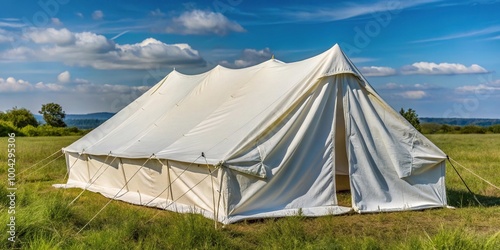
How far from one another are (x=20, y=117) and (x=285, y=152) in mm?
50122

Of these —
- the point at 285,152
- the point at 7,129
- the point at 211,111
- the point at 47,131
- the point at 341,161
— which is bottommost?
the point at 341,161

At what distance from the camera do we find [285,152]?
9.16m

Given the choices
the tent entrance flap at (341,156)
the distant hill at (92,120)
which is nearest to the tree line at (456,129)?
the distant hill at (92,120)

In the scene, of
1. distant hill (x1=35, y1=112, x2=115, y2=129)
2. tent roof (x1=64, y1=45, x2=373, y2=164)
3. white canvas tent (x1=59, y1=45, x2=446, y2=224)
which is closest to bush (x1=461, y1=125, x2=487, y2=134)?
distant hill (x1=35, y1=112, x2=115, y2=129)

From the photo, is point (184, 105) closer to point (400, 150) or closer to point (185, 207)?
point (185, 207)

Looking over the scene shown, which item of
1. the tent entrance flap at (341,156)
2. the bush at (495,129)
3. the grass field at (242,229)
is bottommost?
the grass field at (242,229)

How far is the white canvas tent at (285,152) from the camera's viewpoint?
8797 mm

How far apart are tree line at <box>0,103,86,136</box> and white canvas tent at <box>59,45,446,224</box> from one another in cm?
3799

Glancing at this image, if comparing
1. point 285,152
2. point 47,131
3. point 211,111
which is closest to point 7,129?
point 47,131

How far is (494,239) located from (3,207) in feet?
20.7

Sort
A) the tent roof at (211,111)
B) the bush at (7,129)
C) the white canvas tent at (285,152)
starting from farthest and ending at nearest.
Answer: the bush at (7,129), the tent roof at (211,111), the white canvas tent at (285,152)

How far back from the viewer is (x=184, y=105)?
12062 millimetres

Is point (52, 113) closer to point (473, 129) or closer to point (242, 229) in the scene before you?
point (473, 129)

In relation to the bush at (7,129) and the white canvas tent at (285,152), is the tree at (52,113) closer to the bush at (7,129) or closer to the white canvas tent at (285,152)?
the bush at (7,129)
